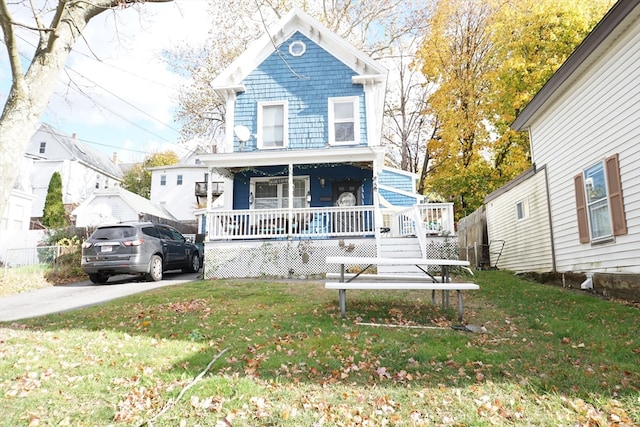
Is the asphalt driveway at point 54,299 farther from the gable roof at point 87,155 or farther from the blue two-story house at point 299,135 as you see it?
the gable roof at point 87,155

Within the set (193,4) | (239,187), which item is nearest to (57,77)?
(193,4)

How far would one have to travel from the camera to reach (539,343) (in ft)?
15.9

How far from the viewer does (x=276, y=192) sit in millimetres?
15312

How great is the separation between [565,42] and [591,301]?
12.9m

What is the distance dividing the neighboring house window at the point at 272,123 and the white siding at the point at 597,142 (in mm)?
8601

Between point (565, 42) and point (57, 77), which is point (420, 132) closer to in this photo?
point (565, 42)

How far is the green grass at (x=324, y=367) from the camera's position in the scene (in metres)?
3.11

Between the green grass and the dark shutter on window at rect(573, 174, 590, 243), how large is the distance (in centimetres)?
253

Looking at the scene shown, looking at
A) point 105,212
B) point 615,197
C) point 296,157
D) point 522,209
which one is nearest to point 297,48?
point 296,157

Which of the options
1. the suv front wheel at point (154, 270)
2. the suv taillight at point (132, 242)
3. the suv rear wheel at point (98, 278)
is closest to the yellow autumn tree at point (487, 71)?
the suv front wheel at point (154, 270)

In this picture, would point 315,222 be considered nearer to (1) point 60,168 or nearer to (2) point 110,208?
(2) point 110,208

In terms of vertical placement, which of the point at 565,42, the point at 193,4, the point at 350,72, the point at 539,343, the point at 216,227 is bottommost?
the point at 539,343

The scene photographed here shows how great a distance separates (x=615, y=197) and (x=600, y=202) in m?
0.63

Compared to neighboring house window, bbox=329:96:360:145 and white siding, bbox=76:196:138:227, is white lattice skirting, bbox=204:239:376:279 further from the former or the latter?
white siding, bbox=76:196:138:227
